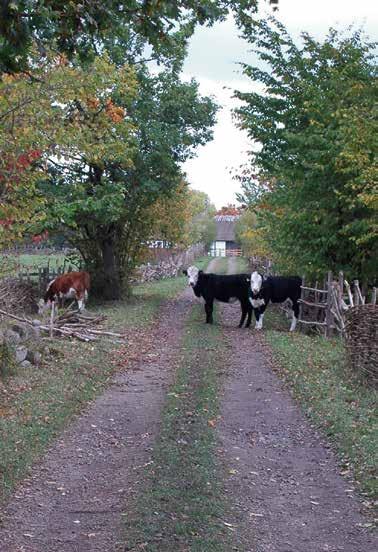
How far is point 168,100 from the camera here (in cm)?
2798

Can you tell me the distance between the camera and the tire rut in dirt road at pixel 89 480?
6277 millimetres

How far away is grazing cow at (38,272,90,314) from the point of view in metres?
24.1

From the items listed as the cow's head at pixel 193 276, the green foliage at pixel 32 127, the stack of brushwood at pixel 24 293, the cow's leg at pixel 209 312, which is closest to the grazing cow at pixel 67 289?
the stack of brushwood at pixel 24 293

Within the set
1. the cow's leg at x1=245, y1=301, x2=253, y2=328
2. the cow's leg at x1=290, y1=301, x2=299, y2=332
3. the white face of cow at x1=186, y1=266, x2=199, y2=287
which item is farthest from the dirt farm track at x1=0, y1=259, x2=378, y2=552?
the white face of cow at x1=186, y1=266, x2=199, y2=287

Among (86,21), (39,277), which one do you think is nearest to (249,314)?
(39,277)

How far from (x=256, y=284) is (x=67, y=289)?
19.2 ft

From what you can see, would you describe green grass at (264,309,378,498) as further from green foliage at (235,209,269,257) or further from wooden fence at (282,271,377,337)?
green foliage at (235,209,269,257)

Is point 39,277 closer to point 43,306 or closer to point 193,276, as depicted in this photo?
point 43,306

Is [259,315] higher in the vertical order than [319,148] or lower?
lower

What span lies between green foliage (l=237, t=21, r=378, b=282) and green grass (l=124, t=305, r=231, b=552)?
25.5 ft

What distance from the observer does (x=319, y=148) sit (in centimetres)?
2066

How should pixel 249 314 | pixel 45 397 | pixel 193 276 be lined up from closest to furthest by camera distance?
pixel 45 397
pixel 249 314
pixel 193 276

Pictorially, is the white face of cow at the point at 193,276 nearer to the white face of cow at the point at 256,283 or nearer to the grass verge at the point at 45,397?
the white face of cow at the point at 256,283

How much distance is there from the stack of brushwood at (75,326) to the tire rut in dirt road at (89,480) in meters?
4.39
